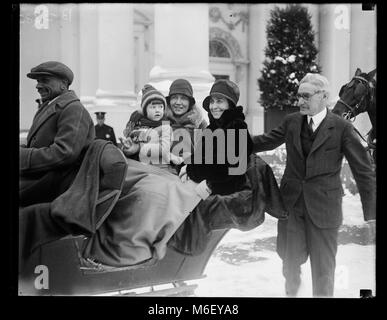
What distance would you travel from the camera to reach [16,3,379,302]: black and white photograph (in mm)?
3473

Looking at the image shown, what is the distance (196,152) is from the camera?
3.53m

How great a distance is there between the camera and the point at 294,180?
3.53 m

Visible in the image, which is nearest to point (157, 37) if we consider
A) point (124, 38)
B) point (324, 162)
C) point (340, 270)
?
point (124, 38)

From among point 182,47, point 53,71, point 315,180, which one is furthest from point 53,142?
point 315,180

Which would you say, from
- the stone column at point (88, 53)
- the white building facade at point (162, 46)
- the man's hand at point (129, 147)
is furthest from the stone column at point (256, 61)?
the stone column at point (88, 53)

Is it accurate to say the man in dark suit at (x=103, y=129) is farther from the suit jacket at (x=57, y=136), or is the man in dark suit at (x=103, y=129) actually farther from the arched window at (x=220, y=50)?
the arched window at (x=220, y=50)

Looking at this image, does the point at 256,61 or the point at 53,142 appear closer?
the point at 53,142

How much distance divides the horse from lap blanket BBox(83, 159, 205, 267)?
1.20 metres

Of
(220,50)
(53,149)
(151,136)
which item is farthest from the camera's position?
(220,50)

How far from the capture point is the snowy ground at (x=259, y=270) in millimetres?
3572

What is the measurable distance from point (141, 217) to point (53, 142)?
76 cm

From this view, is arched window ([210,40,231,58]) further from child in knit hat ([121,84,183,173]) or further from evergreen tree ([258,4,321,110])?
child in knit hat ([121,84,183,173])

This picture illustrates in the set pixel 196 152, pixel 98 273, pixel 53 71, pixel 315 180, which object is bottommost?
pixel 98 273

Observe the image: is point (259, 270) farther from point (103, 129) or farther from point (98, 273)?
point (103, 129)
